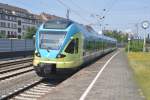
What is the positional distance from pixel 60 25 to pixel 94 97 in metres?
7.82

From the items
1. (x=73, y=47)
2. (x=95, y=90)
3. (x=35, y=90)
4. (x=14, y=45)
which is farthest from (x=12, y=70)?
(x=14, y=45)

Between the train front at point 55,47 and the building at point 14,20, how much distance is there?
10542cm

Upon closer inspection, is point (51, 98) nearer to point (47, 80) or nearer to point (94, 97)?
point (94, 97)

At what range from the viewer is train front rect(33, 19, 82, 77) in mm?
19172

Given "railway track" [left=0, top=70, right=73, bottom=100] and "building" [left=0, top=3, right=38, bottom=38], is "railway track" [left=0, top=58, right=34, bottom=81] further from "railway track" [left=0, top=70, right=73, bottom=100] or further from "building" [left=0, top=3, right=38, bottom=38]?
"building" [left=0, top=3, right=38, bottom=38]

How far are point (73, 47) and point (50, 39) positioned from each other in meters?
1.40

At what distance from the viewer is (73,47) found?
2058 cm

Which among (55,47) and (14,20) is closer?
(55,47)

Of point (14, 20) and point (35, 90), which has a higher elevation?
point (14, 20)

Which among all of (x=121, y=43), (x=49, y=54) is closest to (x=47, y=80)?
(x=49, y=54)

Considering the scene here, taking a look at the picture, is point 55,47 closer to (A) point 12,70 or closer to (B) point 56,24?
(B) point 56,24

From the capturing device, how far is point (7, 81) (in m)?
18.7

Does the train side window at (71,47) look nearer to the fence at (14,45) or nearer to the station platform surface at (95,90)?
the station platform surface at (95,90)

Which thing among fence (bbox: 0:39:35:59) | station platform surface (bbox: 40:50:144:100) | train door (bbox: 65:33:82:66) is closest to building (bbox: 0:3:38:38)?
fence (bbox: 0:39:35:59)
